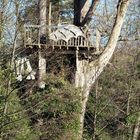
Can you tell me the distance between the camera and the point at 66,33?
19625 mm

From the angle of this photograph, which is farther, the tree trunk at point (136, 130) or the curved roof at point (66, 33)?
the tree trunk at point (136, 130)

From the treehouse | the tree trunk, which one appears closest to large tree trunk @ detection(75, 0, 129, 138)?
the treehouse

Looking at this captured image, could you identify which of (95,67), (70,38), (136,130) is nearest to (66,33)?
(70,38)

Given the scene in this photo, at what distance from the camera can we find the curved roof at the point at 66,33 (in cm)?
1927

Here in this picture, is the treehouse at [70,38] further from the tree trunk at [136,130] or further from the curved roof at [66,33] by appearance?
the tree trunk at [136,130]

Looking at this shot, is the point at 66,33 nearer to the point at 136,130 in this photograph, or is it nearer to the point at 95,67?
the point at 95,67

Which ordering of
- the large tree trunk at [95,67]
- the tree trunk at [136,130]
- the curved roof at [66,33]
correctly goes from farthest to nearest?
the tree trunk at [136,130] → the curved roof at [66,33] → the large tree trunk at [95,67]

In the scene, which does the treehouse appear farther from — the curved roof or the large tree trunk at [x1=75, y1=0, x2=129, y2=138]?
the large tree trunk at [x1=75, y1=0, x2=129, y2=138]

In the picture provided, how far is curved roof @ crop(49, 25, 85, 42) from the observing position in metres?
19.3

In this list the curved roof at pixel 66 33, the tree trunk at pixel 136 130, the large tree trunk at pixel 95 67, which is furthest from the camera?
the tree trunk at pixel 136 130

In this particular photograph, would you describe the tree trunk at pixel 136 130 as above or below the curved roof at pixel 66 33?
below

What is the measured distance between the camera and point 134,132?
24.6m

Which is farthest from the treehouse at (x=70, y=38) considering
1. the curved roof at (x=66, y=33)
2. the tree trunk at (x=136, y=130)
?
the tree trunk at (x=136, y=130)

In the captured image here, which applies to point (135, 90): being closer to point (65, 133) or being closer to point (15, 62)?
point (65, 133)
